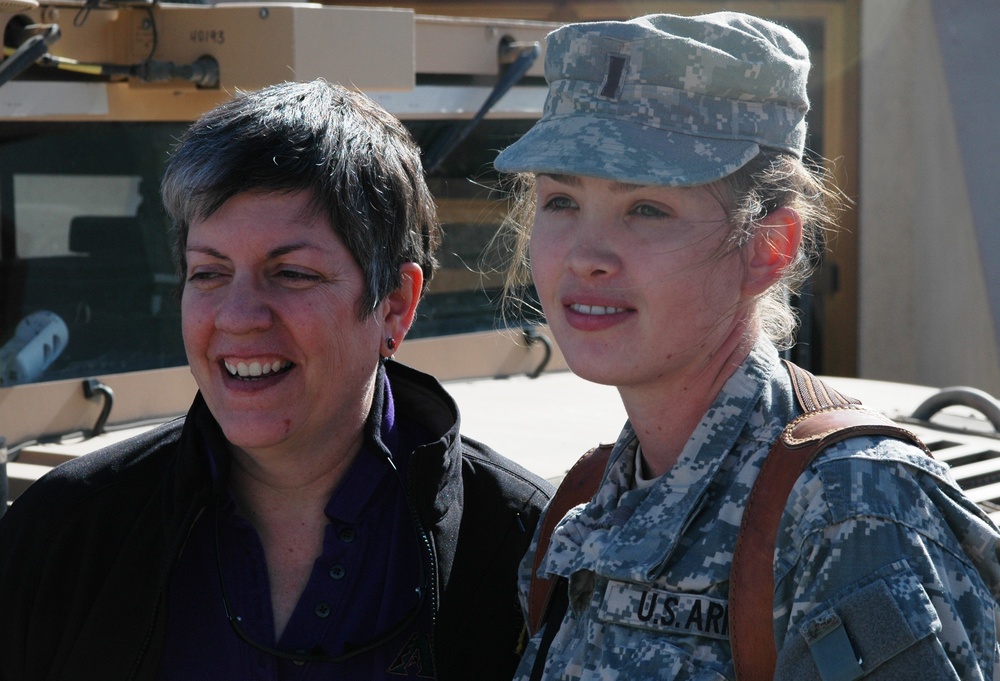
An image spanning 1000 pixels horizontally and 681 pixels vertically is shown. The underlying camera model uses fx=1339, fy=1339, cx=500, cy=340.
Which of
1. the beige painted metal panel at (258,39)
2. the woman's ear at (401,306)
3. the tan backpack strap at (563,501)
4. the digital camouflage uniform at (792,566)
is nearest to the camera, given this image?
the digital camouflage uniform at (792,566)

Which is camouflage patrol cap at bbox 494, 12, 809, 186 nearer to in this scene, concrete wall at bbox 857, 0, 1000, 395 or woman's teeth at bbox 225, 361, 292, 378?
woman's teeth at bbox 225, 361, 292, 378

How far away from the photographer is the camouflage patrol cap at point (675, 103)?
1.43 m

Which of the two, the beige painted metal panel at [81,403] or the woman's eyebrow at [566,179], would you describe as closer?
the woman's eyebrow at [566,179]

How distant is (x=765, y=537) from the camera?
1.32m

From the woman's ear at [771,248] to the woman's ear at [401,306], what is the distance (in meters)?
0.61

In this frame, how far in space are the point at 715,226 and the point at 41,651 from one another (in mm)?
1029

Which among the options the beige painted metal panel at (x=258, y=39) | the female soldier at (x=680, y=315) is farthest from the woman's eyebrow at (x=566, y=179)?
the beige painted metal panel at (x=258, y=39)

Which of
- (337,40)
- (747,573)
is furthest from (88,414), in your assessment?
(747,573)

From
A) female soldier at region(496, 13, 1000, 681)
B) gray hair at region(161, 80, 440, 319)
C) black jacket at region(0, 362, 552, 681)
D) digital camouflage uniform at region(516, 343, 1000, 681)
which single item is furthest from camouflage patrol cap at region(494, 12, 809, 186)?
black jacket at region(0, 362, 552, 681)

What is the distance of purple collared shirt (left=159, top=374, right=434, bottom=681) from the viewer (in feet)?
5.67

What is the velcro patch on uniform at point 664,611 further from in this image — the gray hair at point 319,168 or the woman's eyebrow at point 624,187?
the gray hair at point 319,168

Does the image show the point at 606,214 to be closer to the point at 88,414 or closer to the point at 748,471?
the point at 748,471

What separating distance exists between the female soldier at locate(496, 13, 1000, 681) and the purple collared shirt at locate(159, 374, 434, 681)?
252 millimetres

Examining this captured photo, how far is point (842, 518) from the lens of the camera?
1.26 metres
